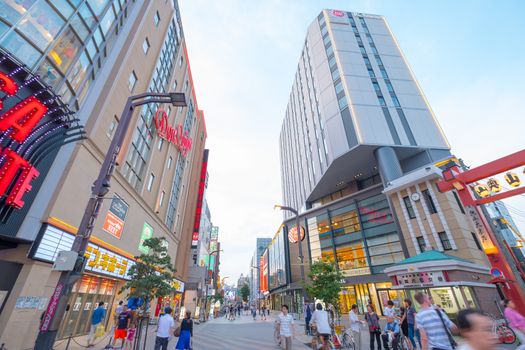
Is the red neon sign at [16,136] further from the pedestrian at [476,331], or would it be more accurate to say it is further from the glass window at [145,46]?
the glass window at [145,46]

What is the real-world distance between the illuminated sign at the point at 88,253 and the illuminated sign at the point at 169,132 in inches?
494

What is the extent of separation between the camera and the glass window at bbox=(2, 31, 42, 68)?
8820 millimetres

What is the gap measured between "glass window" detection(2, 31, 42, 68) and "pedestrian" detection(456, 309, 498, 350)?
14.7 meters

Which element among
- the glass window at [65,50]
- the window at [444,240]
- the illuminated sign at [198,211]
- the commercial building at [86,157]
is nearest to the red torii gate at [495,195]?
the window at [444,240]

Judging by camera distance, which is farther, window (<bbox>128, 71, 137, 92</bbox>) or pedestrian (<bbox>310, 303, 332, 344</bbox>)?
window (<bbox>128, 71, 137, 92</bbox>)

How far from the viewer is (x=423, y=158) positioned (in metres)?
29.8

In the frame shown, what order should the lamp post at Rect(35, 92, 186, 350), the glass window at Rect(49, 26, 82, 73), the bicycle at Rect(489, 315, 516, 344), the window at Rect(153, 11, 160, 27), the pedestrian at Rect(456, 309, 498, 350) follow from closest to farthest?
the pedestrian at Rect(456, 309, 498, 350)
the lamp post at Rect(35, 92, 186, 350)
the glass window at Rect(49, 26, 82, 73)
the bicycle at Rect(489, 315, 516, 344)
the window at Rect(153, 11, 160, 27)

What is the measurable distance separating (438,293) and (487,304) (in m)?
3.37

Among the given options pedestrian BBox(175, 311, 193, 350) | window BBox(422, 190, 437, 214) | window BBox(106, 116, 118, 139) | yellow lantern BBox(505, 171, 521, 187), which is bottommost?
pedestrian BBox(175, 311, 193, 350)

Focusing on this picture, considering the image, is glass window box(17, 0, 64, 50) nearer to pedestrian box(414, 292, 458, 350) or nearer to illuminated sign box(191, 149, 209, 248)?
pedestrian box(414, 292, 458, 350)

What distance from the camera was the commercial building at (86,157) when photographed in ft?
29.5

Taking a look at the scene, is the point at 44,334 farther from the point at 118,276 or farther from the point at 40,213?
the point at 118,276

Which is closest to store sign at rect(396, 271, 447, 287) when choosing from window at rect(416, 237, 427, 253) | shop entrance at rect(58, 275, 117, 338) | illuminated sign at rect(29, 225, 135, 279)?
window at rect(416, 237, 427, 253)

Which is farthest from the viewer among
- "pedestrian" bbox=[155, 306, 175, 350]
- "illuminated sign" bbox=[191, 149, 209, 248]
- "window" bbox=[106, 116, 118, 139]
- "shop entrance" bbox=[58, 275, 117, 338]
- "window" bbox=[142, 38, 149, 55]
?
"illuminated sign" bbox=[191, 149, 209, 248]
